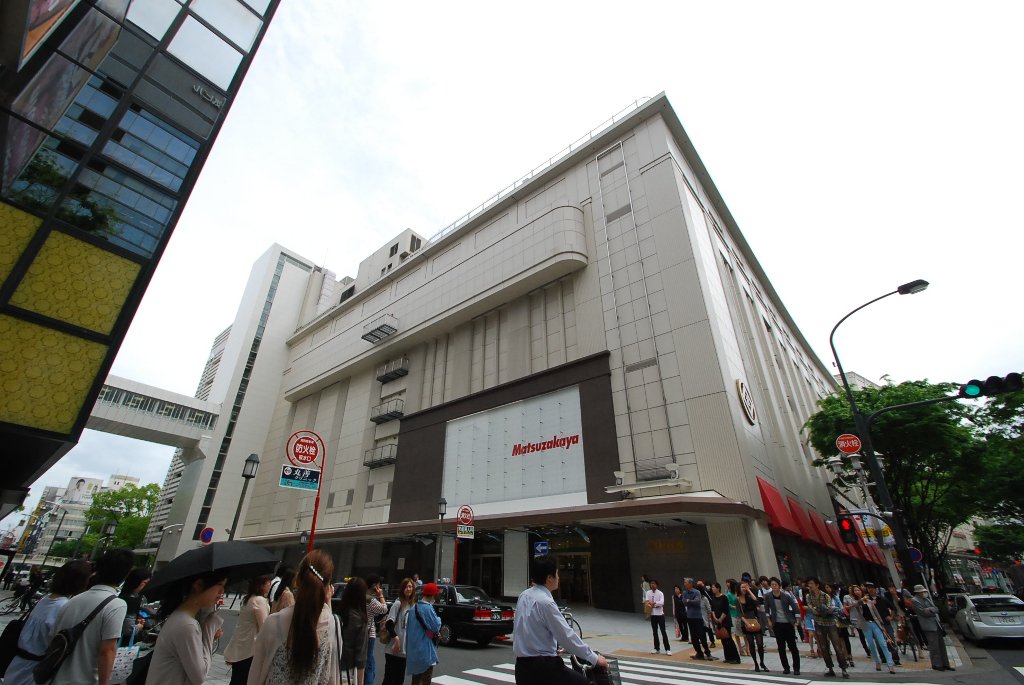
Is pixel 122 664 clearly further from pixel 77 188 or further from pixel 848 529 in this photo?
pixel 848 529

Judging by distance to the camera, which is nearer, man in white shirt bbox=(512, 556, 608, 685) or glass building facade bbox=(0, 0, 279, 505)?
man in white shirt bbox=(512, 556, 608, 685)

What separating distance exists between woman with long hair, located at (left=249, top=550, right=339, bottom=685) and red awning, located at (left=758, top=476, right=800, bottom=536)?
63.6 feet

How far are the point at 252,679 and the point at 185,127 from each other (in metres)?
15.8

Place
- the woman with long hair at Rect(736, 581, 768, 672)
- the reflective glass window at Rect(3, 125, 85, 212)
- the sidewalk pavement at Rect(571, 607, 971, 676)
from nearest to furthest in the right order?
the reflective glass window at Rect(3, 125, 85, 212) → the woman with long hair at Rect(736, 581, 768, 672) → the sidewalk pavement at Rect(571, 607, 971, 676)

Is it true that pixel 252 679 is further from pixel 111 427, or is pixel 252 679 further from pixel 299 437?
pixel 111 427

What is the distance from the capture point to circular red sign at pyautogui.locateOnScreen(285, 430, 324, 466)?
41.0 feet

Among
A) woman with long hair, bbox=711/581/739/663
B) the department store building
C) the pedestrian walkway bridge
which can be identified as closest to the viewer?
woman with long hair, bbox=711/581/739/663

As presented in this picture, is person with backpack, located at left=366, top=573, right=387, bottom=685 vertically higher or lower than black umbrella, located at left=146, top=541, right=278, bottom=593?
lower

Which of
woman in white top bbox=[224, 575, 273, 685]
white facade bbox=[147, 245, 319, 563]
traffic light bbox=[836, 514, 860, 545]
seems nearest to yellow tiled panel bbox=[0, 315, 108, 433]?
woman in white top bbox=[224, 575, 273, 685]

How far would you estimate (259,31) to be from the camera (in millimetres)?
15078

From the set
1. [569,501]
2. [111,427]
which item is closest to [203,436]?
[111,427]

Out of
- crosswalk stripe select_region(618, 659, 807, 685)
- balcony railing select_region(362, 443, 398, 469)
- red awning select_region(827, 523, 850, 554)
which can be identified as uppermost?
balcony railing select_region(362, 443, 398, 469)

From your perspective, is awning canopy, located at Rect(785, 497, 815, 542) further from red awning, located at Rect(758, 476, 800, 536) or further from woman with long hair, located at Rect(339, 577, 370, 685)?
woman with long hair, located at Rect(339, 577, 370, 685)

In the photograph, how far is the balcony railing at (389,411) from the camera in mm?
34000
